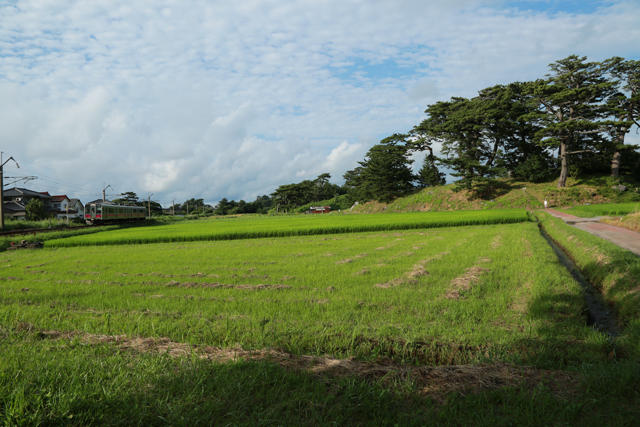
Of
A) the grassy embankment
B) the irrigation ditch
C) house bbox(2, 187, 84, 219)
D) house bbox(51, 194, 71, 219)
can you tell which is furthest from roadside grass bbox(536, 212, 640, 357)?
house bbox(51, 194, 71, 219)

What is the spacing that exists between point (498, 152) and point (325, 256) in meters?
43.0

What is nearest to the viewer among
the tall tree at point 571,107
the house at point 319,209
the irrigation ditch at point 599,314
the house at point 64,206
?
the irrigation ditch at point 599,314

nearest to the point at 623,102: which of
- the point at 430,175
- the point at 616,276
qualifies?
the point at 430,175

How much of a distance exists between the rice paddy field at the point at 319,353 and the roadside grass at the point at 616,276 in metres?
0.51

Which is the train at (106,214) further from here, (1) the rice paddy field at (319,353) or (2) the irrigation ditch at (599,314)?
(2) the irrigation ditch at (599,314)

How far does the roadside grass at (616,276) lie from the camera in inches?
180

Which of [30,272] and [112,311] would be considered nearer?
[112,311]

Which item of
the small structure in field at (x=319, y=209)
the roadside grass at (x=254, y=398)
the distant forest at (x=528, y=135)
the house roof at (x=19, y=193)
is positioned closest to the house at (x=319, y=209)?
the small structure in field at (x=319, y=209)

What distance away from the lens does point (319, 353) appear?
3807 mm

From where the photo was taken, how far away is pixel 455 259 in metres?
9.25

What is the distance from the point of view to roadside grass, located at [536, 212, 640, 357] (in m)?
4.57

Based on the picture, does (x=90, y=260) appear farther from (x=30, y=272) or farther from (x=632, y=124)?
(x=632, y=124)

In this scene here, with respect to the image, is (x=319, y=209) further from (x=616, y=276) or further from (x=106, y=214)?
(x=616, y=276)

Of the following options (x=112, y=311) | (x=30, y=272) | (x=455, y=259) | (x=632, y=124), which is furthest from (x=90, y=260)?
(x=632, y=124)
